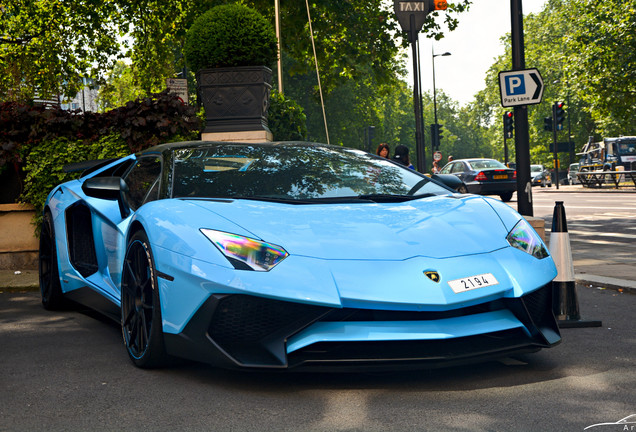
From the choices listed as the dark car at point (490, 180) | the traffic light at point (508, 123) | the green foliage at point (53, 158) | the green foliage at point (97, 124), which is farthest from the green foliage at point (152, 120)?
the traffic light at point (508, 123)

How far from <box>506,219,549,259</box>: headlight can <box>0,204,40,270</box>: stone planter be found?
5828mm

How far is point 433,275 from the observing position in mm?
3543

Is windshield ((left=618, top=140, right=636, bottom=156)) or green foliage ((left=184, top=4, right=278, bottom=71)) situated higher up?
green foliage ((left=184, top=4, right=278, bottom=71))

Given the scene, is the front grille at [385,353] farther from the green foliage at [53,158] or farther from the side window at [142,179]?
the green foliage at [53,158]

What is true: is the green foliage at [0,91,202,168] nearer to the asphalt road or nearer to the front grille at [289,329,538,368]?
the asphalt road

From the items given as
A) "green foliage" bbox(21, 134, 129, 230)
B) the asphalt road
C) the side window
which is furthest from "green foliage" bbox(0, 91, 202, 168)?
the asphalt road

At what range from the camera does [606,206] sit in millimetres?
21188

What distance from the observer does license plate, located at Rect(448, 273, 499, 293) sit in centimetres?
352

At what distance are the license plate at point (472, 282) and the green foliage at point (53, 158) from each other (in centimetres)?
560

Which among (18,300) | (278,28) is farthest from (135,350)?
(278,28)

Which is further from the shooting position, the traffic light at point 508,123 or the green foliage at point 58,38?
the traffic light at point 508,123

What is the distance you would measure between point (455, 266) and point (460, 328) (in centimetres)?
29

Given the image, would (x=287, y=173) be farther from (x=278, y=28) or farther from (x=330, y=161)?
(x=278, y=28)

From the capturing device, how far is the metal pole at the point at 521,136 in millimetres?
9203
